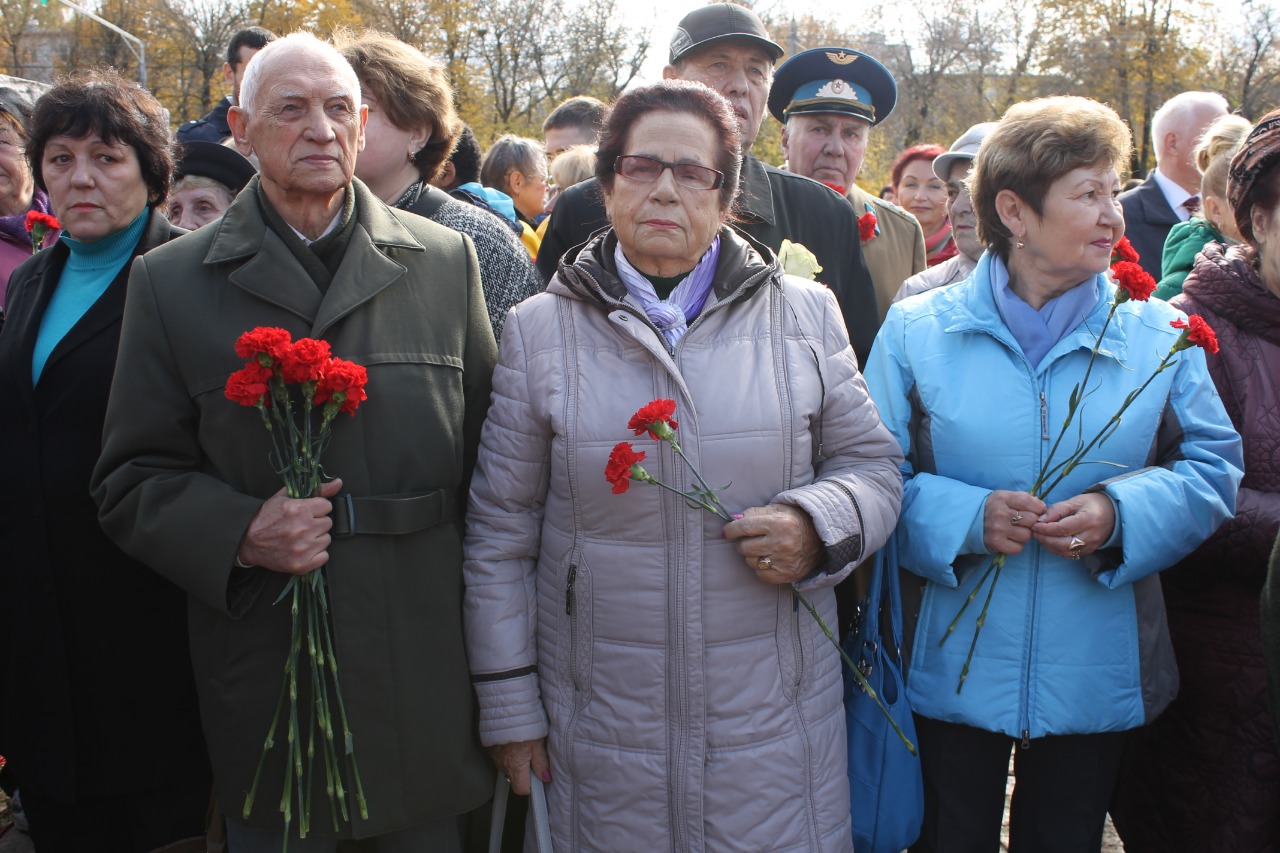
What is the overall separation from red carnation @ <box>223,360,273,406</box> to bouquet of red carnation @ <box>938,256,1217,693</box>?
1712 millimetres

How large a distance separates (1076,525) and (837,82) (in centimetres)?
277

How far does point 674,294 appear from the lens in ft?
8.14

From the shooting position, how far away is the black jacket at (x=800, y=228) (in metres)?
3.33

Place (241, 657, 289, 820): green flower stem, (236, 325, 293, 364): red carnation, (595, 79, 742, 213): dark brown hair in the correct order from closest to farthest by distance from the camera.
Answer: (236, 325, 293, 364): red carnation, (241, 657, 289, 820): green flower stem, (595, 79, 742, 213): dark brown hair

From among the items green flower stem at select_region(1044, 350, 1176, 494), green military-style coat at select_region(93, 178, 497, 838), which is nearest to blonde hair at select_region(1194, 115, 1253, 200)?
green flower stem at select_region(1044, 350, 1176, 494)

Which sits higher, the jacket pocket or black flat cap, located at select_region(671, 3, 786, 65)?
black flat cap, located at select_region(671, 3, 786, 65)

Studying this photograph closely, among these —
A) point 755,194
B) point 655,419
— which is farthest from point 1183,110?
point 655,419

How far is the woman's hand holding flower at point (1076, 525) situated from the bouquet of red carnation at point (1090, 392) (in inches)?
3.0

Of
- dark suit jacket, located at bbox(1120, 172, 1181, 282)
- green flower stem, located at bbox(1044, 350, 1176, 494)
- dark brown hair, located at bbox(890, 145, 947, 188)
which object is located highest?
dark brown hair, located at bbox(890, 145, 947, 188)

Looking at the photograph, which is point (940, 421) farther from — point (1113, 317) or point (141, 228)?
point (141, 228)

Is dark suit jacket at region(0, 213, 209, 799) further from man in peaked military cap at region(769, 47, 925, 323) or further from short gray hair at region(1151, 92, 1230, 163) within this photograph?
short gray hair at region(1151, 92, 1230, 163)

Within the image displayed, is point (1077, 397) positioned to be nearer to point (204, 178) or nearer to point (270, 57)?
point (270, 57)

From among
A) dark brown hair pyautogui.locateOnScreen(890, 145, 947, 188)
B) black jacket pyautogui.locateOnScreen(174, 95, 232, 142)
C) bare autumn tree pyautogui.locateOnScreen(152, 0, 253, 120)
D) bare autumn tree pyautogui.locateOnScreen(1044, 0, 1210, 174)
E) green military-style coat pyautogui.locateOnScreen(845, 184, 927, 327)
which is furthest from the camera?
bare autumn tree pyautogui.locateOnScreen(152, 0, 253, 120)

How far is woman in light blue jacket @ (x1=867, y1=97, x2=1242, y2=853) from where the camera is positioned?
2496 mm
